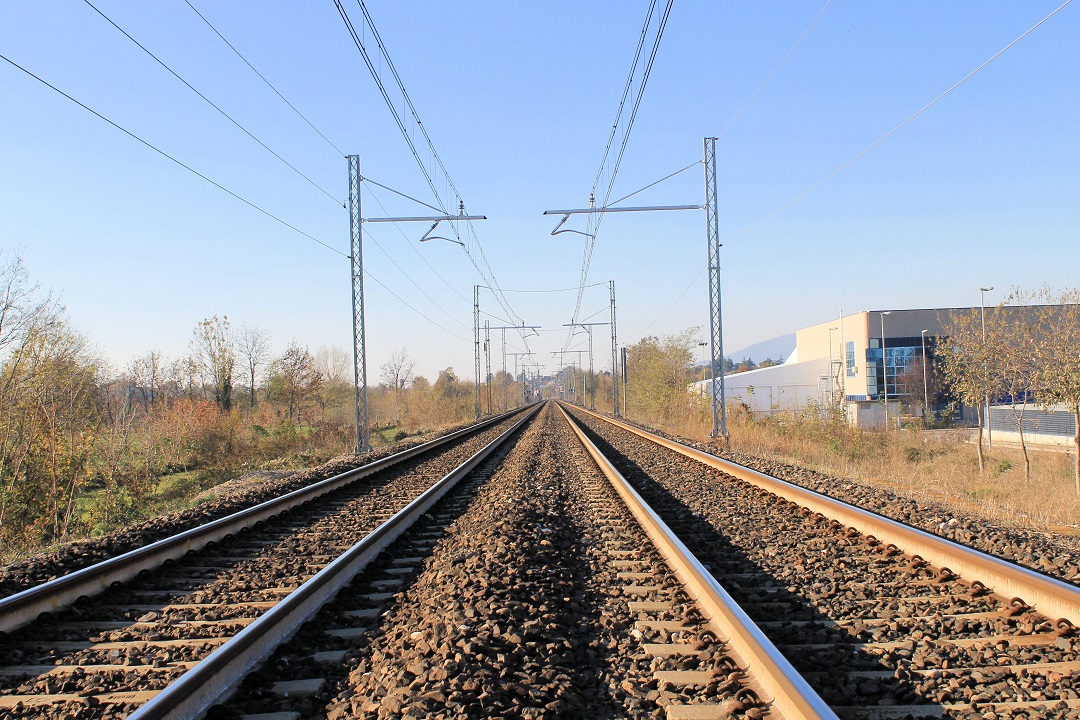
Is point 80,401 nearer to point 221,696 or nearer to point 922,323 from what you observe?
point 221,696

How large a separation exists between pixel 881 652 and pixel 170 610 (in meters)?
4.93

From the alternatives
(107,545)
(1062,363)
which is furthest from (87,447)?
(1062,363)

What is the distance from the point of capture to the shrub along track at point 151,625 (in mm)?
3768

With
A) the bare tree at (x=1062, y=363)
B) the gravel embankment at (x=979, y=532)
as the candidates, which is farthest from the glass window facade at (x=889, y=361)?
the gravel embankment at (x=979, y=532)

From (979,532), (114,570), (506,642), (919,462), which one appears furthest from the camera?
(919,462)

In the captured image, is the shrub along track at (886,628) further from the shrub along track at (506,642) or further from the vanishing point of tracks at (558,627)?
the shrub along track at (506,642)

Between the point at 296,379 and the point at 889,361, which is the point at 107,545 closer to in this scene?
the point at 296,379

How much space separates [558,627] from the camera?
15.0ft

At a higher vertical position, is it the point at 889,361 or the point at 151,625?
the point at 889,361

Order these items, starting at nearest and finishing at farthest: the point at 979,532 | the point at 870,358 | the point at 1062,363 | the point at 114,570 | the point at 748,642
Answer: the point at 748,642 → the point at 114,570 → the point at 979,532 → the point at 1062,363 → the point at 870,358

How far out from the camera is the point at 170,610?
5.32 m

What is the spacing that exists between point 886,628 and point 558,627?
6.74ft

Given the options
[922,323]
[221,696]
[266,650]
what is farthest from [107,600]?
[922,323]

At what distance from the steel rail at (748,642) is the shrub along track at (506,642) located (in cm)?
11
